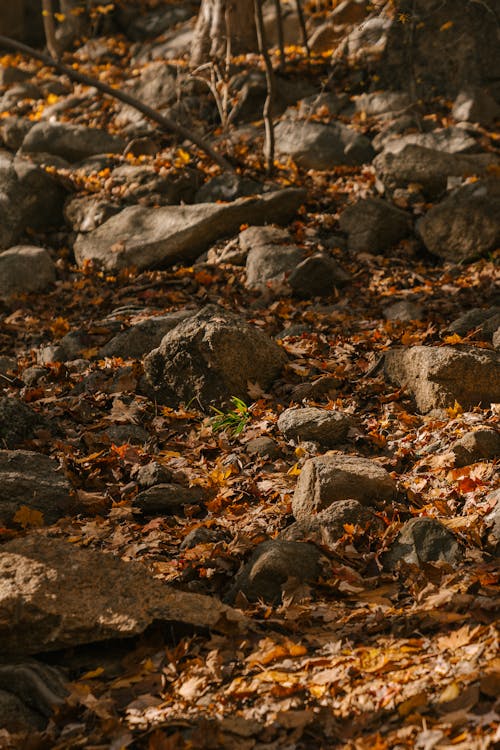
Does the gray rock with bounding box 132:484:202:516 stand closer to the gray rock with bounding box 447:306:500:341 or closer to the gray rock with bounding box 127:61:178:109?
the gray rock with bounding box 447:306:500:341

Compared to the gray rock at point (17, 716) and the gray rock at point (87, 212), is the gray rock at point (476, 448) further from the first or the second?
the gray rock at point (87, 212)

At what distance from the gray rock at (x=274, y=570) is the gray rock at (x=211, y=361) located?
2.40 meters

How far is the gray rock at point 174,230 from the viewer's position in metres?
9.45

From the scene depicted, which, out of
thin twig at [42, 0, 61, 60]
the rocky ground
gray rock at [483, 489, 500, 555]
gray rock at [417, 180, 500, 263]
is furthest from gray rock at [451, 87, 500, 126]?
thin twig at [42, 0, 61, 60]

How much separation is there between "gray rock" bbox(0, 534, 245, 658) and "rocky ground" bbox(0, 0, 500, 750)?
1 cm

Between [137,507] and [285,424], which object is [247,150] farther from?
[137,507]

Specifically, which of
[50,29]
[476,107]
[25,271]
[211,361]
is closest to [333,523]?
[211,361]

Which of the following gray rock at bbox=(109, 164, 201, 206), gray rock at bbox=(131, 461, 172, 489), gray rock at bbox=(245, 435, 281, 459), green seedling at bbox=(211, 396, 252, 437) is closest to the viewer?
gray rock at bbox=(131, 461, 172, 489)

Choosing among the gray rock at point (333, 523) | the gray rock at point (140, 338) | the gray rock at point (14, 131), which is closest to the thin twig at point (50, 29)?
the gray rock at point (14, 131)

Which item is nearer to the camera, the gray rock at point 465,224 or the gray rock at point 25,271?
the gray rock at point 465,224

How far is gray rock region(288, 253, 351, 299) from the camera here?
27.3 ft

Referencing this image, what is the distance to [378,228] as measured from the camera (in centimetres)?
920

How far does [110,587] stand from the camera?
3350mm

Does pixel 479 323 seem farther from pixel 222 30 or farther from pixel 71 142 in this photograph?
pixel 222 30
